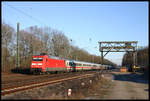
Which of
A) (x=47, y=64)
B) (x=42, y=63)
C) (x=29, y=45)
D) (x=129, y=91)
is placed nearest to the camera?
(x=129, y=91)

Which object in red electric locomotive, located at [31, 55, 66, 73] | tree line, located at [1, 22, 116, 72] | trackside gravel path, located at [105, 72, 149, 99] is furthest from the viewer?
tree line, located at [1, 22, 116, 72]

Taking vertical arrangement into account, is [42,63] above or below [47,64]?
above

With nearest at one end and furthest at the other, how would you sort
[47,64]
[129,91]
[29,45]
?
[129,91]
[47,64]
[29,45]

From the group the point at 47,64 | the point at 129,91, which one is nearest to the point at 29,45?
the point at 47,64

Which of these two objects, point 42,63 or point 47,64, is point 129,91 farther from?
point 47,64

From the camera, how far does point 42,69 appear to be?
3180cm

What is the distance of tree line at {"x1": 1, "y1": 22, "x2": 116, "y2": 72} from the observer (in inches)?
1713

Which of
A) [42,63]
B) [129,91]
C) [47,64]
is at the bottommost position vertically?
[129,91]

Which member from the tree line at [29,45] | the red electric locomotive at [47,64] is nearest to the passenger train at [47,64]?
the red electric locomotive at [47,64]

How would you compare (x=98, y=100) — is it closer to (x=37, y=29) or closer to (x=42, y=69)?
(x=42, y=69)

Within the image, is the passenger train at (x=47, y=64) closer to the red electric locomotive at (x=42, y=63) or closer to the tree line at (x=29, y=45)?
the red electric locomotive at (x=42, y=63)

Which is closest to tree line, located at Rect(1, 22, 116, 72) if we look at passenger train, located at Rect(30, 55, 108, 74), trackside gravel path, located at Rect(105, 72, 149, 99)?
passenger train, located at Rect(30, 55, 108, 74)

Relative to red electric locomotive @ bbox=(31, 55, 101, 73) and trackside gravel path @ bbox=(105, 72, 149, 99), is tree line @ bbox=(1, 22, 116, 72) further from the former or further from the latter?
trackside gravel path @ bbox=(105, 72, 149, 99)

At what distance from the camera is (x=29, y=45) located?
53719 millimetres
